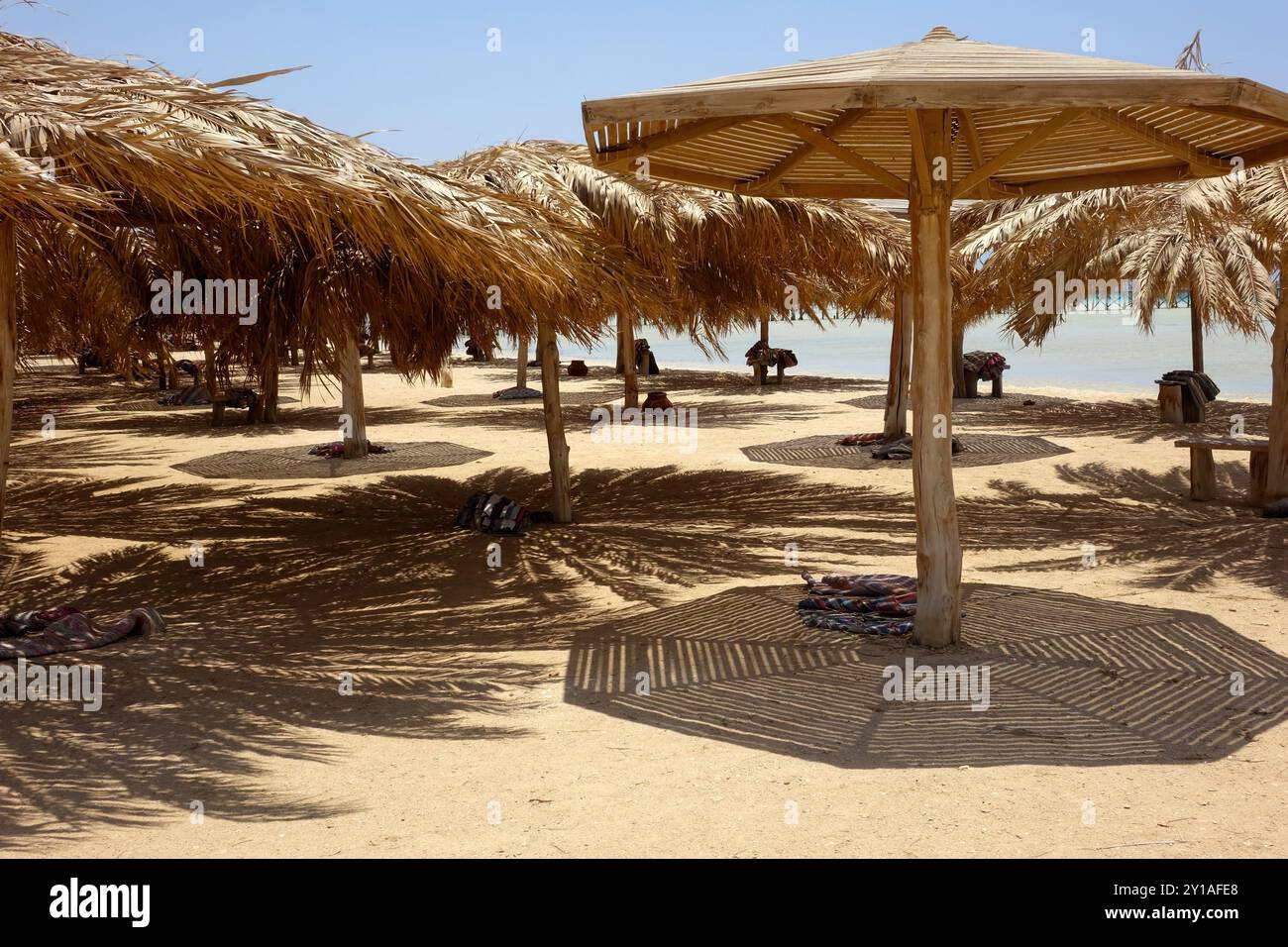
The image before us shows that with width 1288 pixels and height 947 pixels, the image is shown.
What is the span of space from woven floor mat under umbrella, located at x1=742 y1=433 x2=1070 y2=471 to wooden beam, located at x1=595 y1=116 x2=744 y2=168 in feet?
19.3

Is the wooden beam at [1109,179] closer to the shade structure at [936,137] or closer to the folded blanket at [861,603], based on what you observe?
the shade structure at [936,137]

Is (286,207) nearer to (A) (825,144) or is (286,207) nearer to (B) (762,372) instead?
(A) (825,144)

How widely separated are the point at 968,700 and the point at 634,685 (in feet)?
4.07

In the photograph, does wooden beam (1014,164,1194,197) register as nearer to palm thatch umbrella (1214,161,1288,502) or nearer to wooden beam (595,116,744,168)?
palm thatch umbrella (1214,161,1288,502)

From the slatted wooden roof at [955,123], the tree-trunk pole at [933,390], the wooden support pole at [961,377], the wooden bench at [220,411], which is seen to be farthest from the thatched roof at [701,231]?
the wooden support pole at [961,377]

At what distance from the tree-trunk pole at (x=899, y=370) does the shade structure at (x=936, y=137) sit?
5011 millimetres

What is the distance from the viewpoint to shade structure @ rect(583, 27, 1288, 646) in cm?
388

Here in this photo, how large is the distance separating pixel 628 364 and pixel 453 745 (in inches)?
410

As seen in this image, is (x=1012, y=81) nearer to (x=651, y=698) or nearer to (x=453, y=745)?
(x=651, y=698)

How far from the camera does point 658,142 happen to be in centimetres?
514

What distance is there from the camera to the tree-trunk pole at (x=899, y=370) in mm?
11648

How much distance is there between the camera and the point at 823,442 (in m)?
12.4

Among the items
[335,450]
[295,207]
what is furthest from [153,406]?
[295,207]

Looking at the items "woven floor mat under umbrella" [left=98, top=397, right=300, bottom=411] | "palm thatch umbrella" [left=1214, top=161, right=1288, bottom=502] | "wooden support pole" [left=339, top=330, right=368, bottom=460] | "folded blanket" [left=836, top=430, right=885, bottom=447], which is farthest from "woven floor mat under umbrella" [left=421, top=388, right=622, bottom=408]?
"palm thatch umbrella" [left=1214, top=161, right=1288, bottom=502]
